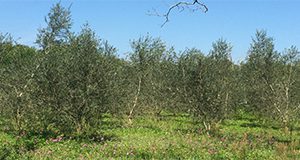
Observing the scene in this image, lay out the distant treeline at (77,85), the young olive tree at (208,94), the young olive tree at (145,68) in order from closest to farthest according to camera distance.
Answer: the distant treeline at (77,85)
the young olive tree at (208,94)
the young olive tree at (145,68)

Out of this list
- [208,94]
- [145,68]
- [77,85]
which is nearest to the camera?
[77,85]

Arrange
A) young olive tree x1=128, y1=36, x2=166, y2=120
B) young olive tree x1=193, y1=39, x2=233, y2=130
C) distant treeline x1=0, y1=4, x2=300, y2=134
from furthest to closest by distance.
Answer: young olive tree x1=128, y1=36, x2=166, y2=120
young olive tree x1=193, y1=39, x2=233, y2=130
distant treeline x1=0, y1=4, x2=300, y2=134

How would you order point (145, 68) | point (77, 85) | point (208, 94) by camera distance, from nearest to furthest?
1. point (77, 85)
2. point (208, 94)
3. point (145, 68)

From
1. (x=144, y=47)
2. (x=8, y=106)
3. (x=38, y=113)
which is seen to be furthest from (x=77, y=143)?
(x=144, y=47)

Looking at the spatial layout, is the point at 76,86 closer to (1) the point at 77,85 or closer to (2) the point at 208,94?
(1) the point at 77,85

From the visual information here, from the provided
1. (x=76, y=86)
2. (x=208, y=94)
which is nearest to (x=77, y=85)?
(x=76, y=86)

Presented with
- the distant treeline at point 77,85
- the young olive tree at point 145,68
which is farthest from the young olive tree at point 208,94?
the young olive tree at point 145,68

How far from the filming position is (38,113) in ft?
78.6

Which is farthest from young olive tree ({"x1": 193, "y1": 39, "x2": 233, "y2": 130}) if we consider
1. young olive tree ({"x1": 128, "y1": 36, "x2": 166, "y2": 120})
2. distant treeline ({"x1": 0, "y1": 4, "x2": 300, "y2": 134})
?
young olive tree ({"x1": 128, "y1": 36, "x2": 166, "y2": 120})

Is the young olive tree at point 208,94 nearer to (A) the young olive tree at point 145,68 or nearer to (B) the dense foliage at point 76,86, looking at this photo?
(B) the dense foliage at point 76,86

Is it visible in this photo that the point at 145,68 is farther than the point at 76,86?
Yes

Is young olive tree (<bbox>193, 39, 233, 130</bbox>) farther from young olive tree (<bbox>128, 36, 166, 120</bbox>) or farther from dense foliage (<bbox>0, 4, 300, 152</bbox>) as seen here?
young olive tree (<bbox>128, 36, 166, 120</bbox>)

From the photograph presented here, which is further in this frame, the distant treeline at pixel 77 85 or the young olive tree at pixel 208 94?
the young olive tree at pixel 208 94

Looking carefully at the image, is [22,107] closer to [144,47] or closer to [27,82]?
[27,82]
